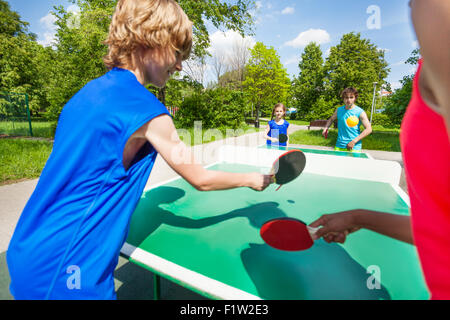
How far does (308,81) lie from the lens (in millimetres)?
38062

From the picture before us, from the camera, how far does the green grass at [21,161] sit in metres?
6.56

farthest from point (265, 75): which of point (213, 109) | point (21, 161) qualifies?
point (21, 161)

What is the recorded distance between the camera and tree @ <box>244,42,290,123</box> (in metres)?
24.7

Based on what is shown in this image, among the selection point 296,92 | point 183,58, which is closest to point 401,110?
point 183,58

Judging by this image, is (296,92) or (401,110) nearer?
(401,110)

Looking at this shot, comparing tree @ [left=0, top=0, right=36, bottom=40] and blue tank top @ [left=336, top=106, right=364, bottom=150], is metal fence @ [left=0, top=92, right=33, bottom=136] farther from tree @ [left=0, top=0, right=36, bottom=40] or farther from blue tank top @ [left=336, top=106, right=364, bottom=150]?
blue tank top @ [left=336, top=106, right=364, bottom=150]

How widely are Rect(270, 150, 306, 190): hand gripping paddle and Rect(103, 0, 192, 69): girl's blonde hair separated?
119 cm

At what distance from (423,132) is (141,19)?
4.15ft

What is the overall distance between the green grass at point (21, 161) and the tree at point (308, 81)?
3514 centimetres

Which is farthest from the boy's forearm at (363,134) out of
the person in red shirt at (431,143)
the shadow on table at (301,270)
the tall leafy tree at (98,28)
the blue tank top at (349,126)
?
the tall leafy tree at (98,28)

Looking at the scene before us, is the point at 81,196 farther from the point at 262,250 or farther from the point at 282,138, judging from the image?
the point at 282,138

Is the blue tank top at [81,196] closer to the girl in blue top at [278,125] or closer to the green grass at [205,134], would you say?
the girl in blue top at [278,125]
